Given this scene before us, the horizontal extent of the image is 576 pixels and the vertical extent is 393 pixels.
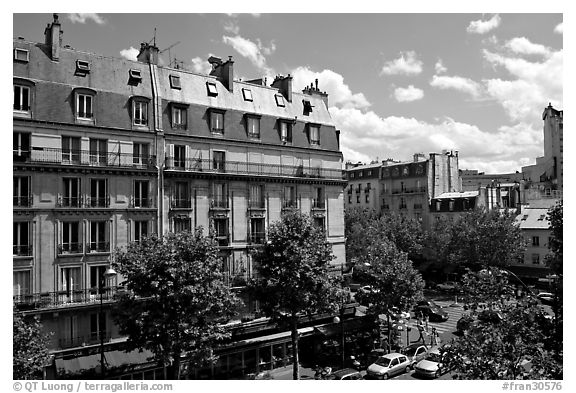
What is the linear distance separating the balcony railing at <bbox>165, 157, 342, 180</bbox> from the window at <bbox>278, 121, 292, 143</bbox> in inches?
72.0

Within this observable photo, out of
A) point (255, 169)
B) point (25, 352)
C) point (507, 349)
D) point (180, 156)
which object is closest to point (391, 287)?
point (255, 169)

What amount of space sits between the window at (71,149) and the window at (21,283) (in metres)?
5.61

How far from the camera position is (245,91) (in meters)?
31.0

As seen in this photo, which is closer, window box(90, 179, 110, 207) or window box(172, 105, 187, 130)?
window box(90, 179, 110, 207)

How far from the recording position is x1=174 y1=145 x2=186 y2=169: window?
27041mm

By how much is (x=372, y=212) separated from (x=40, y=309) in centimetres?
4470

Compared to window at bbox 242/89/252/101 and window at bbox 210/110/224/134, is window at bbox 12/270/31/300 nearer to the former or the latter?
window at bbox 210/110/224/134

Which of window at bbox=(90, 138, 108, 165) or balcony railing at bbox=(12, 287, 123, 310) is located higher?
window at bbox=(90, 138, 108, 165)

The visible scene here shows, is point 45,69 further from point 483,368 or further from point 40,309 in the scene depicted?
point 483,368

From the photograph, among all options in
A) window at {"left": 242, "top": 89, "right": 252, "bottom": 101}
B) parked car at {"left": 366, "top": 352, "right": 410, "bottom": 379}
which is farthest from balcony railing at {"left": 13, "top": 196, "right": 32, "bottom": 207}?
parked car at {"left": 366, "top": 352, "right": 410, "bottom": 379}

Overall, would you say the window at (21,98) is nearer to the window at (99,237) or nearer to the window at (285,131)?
the window at (99,237)

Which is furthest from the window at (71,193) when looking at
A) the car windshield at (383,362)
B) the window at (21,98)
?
the car windshield at (383,362)

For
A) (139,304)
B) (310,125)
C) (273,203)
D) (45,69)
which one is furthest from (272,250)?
(45,69)

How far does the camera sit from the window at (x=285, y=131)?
3153cm
